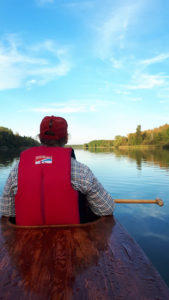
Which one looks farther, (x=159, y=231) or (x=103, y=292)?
(x=159, y=231)

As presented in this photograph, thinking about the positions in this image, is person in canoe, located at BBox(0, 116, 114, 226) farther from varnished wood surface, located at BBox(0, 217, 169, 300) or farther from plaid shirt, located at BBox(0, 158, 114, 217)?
varnished wood surface, located at BBox(0, 217, 169, 300)

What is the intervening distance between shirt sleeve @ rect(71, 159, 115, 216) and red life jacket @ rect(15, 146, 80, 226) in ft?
0.27

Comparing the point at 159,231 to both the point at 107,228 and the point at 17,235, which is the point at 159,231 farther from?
the point at 17,235

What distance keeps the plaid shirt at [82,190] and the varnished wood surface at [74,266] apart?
251mm

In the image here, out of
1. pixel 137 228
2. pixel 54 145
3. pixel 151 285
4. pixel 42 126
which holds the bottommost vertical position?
pixel 137 228

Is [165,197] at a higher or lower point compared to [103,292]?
lower

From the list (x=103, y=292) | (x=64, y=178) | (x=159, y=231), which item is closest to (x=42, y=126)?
(x=64, y=178)

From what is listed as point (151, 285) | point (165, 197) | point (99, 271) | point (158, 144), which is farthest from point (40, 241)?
point (158, 144)

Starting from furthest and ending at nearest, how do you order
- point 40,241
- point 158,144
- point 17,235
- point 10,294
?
point 158,144, point 17,235, point 40,241, point 10,294

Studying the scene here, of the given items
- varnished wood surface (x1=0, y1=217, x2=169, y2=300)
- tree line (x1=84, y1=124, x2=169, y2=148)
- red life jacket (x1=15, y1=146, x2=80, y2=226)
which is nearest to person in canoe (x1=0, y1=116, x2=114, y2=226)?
red life jacket (x1=15, y1=146, x2=80, y2=226)

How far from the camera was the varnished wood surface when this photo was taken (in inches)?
49.1

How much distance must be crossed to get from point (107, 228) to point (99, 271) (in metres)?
0.74

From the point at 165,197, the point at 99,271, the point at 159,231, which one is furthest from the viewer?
the point at 165,197

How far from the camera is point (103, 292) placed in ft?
4.09
